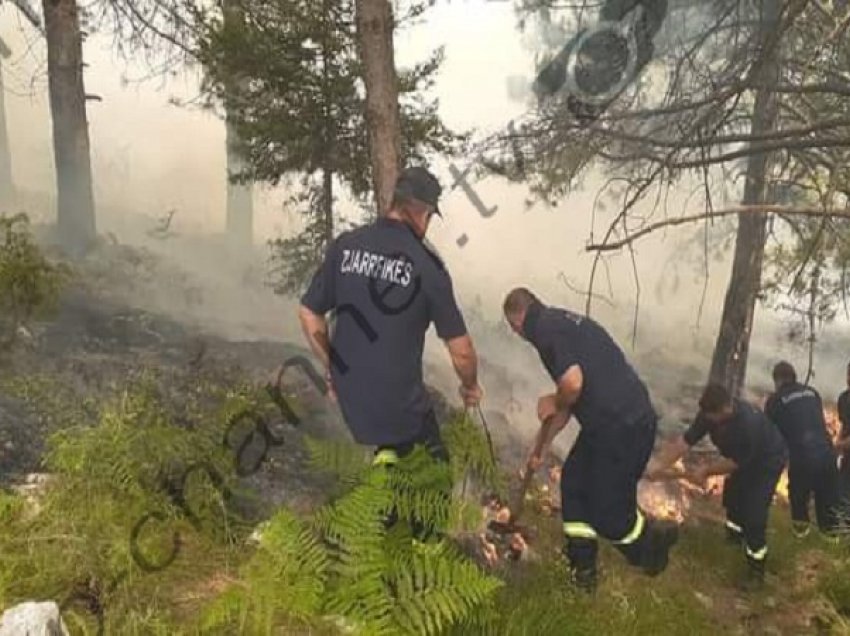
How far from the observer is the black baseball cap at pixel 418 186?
3.77m

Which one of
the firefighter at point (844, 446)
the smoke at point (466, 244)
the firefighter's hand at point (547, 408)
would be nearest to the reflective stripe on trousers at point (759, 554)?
the firefighter at point (844, 446)

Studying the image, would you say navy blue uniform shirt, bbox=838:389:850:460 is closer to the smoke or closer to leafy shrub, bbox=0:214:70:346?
the smoke

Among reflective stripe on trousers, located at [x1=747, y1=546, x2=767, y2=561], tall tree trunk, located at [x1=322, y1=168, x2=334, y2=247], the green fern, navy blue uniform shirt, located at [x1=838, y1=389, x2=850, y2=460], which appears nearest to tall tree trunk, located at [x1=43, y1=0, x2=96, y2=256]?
tall tree trunk, located at [x1=322, y1=168, x2=334, y2=247]

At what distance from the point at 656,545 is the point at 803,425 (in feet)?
8.16

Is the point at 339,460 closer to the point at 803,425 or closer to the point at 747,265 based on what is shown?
the point at 803,425

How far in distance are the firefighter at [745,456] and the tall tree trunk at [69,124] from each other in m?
8.40

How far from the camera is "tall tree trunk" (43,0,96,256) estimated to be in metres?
10.3

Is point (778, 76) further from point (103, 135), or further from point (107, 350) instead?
point (103, 135)

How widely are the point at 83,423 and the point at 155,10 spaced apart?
22.8 feet

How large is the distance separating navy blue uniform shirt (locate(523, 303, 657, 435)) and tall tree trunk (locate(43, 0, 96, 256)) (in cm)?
790

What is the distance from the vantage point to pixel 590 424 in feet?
14.9

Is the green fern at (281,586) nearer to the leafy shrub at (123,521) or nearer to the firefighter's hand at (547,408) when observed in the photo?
the leafy shrub at (123,521)

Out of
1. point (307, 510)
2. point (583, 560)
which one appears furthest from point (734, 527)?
point (307, 510)

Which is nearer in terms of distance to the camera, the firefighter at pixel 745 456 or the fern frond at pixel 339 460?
the fern frond at pixel 339 460
